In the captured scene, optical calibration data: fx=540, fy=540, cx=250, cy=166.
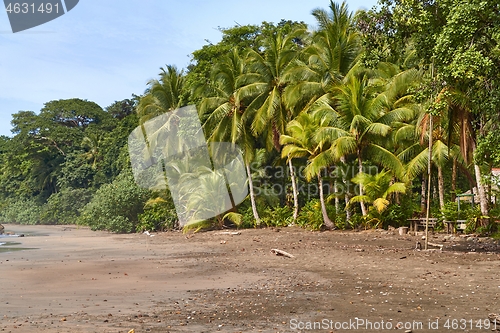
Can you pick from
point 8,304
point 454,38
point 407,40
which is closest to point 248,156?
point 407,40

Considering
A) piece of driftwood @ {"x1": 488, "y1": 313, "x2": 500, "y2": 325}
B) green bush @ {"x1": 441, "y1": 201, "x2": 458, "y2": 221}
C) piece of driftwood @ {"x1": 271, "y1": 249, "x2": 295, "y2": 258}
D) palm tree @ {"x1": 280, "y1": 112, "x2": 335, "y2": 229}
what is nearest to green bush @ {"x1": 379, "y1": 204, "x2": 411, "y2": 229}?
green bush @ {"x1": 441, "y1": 201, "x2": 458, "y2": 221}

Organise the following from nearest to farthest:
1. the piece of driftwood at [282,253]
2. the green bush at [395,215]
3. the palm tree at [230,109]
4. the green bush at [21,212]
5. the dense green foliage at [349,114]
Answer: the dense green foliage at [349,114], the piece of driftwood at [282,253], the green bush at [395,215], the palm tree at [230,109], the green bush at [21,212]

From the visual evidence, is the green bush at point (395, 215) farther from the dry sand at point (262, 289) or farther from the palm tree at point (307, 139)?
the dry sand at point (262, 289)

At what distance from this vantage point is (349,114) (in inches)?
857

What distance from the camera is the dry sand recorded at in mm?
7113

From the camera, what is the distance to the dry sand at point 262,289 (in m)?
7.11

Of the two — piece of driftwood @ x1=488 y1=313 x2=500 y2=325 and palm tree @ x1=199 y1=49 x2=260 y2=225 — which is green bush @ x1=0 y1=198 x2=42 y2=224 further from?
piece of driftwood @ x1=488 y1=313 x2=500 y2=325

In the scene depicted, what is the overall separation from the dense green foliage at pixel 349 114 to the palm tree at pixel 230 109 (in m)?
0.06

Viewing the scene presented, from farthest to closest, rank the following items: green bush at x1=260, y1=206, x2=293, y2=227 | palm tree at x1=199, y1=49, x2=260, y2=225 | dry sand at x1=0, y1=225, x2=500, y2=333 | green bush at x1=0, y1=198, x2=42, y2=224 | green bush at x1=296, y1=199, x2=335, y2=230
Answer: green bush at x1=0, y1=198, x2=42, y2=224 → palm tree at x1=199, y1=49, x2=260, y2=225 → green bush at x1=260, y1=206, x2=293, y2=227 → green bush at x1=296, y1=199, x2=335, y2=230 → dry sand at x1=0, y1=225, x2=500, y2=333

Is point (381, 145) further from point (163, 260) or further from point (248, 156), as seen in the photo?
point (163, 260)

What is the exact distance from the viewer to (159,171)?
32219mm

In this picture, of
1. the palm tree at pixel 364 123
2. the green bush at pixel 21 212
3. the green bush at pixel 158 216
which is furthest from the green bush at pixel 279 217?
the green bush at pixel 21 212

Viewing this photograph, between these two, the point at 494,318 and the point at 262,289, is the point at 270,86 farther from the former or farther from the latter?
the point at 494,318

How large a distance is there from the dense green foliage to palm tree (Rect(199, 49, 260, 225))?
65mm
